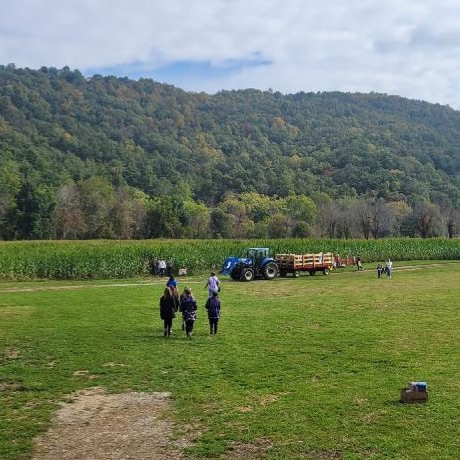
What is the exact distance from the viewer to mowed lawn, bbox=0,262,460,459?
34.1 feet

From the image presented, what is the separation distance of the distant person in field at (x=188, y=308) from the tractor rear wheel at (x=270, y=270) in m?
22.1

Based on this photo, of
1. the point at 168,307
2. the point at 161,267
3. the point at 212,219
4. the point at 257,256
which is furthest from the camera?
the point at 212,219

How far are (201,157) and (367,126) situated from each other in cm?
7057

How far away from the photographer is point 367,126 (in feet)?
618

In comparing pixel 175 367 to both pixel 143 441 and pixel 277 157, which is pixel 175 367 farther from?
pixel 277 157

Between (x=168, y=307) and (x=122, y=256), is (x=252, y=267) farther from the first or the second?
(x=168, y=307)

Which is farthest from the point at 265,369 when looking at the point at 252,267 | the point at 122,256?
the point at 122,256

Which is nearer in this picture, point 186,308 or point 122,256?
point 186,308

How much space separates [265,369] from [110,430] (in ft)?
16.4

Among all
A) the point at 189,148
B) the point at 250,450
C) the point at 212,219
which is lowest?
the point at 250,450

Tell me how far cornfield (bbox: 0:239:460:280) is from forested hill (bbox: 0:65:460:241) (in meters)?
33.0

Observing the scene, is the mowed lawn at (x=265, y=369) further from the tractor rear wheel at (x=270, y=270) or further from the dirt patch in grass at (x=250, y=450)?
the tractor rear wheel at (x=270, y=270)

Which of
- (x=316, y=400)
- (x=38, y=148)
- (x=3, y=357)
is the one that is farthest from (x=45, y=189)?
(x=316, y=400)

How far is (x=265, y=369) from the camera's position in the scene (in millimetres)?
14859
